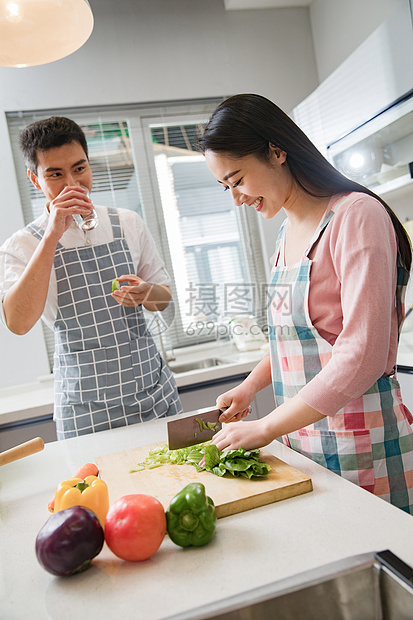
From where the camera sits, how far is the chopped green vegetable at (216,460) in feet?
3.22

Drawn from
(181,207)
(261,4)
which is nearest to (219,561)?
(181,207)

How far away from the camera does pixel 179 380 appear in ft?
7.93

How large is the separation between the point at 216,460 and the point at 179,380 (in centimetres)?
140

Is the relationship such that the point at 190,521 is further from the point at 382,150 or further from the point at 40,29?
the point at 382,150

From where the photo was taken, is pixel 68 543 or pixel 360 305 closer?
pixel 68 543

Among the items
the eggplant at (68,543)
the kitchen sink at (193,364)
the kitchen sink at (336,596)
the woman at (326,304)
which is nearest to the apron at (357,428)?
the woman at (326,304)

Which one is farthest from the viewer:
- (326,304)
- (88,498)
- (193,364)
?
(193,364)

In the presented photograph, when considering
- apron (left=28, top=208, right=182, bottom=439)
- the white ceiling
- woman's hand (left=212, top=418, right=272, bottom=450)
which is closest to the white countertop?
apron (left=28, top=208, right=182, bottom=439)

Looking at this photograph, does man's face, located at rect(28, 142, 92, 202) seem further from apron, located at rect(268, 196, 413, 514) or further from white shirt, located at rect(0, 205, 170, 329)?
apron, located at rect(268, 196, 413, 514)

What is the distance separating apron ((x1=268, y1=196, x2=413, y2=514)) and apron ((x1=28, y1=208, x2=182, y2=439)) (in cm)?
62

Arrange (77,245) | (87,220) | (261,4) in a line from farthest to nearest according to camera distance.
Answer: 1. (261,4)
2. (77,245)
3. (87,220)

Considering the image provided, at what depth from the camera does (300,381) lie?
3.76ft

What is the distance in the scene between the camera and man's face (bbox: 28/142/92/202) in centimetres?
156

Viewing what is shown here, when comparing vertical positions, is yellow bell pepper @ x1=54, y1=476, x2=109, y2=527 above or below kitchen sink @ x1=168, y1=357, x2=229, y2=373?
above
